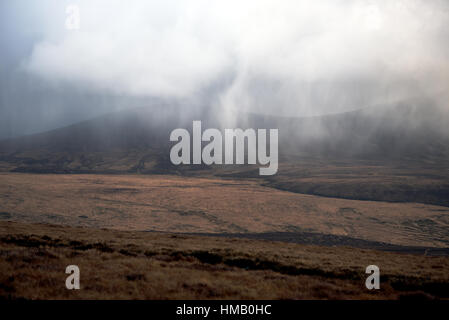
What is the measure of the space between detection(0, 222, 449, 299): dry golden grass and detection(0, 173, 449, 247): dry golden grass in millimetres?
20012

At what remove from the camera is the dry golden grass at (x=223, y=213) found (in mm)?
35406

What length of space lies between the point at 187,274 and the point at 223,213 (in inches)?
1297

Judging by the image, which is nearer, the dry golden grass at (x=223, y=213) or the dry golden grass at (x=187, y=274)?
the dry golden grass at (x=187, y=274)

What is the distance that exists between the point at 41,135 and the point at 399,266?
214654mm

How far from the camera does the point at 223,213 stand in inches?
1702

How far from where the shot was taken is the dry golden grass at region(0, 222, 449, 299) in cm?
868

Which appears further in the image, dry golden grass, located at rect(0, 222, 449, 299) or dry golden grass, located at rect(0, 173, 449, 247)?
dry golden grass, located at rect(0, 173, 449, 247)

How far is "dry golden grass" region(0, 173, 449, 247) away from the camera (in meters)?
35.4

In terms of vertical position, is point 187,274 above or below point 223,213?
below

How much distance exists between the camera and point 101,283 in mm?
9016

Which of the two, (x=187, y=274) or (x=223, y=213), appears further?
(x=223, y=213)

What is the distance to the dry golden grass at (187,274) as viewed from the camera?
8.68m

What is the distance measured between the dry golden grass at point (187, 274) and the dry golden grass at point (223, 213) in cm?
2001
